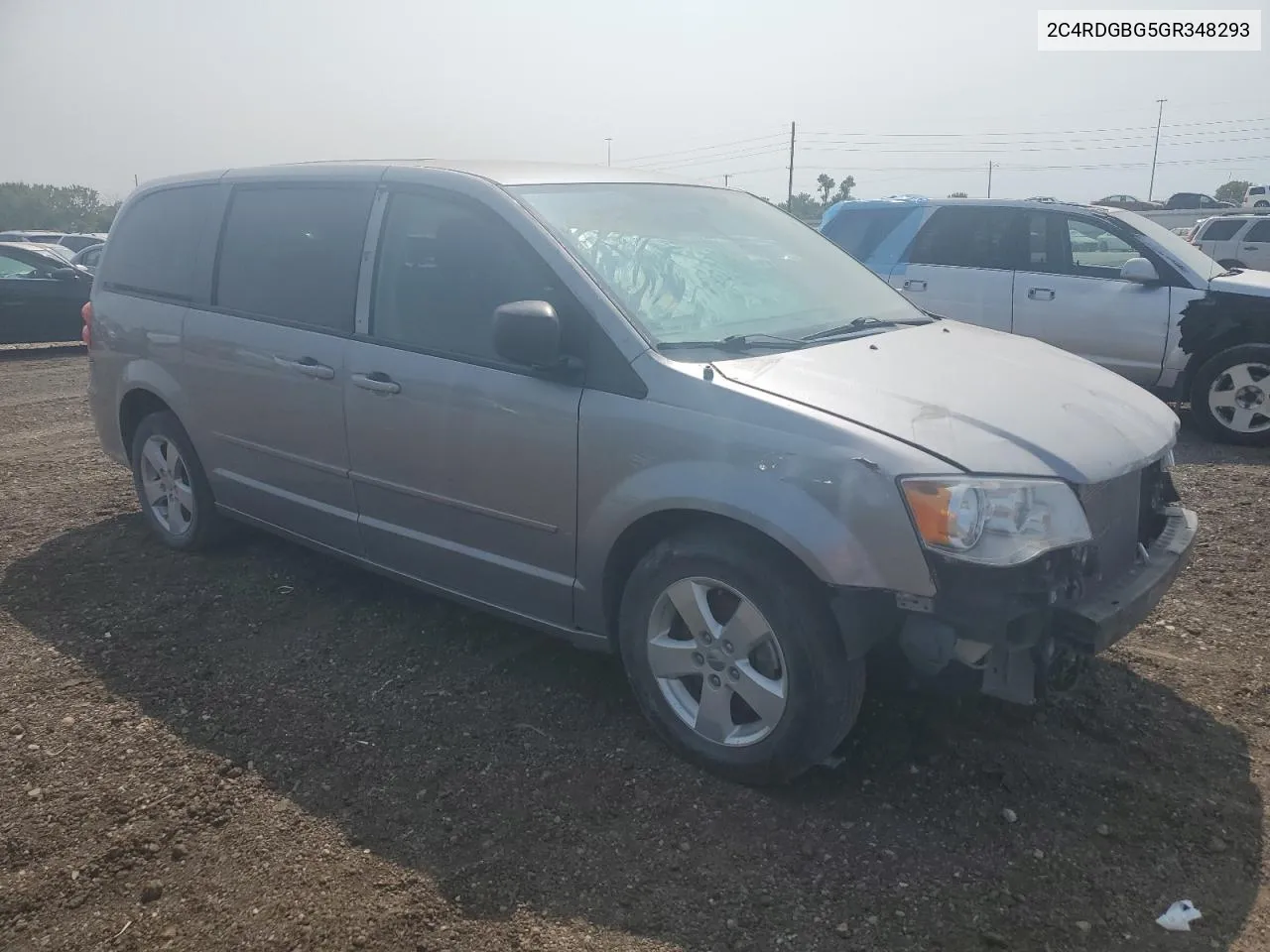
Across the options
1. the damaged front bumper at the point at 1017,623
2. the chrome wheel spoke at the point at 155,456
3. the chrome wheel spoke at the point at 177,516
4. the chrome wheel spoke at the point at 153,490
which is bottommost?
the chrome wheel spoke at the point at 177,516

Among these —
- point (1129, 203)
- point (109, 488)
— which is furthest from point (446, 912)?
point (1129, 203)

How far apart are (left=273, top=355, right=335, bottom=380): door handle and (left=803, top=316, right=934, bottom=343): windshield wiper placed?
1.86 meters

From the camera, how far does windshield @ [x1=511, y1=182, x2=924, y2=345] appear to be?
343cm

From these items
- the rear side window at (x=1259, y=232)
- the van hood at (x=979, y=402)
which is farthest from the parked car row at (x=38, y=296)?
the rear side window at (x=1259, y=232)

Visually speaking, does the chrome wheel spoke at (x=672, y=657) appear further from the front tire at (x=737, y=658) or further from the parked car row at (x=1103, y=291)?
the parked car row at (x=1103, y=291)

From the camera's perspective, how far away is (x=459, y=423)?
3.57m

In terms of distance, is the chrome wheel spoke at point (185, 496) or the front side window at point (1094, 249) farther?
the front side window at point (1094, 249)

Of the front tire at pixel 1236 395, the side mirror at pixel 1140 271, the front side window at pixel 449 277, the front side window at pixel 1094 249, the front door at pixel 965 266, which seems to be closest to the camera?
the front side window at pixel 449 277

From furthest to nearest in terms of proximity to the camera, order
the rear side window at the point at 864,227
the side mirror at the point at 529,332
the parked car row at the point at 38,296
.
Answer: the parked car row at the point at 38,296
the rear side window at the point at 864,227
the side mirror at the point at 529,332

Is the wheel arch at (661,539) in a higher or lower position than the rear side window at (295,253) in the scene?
lower

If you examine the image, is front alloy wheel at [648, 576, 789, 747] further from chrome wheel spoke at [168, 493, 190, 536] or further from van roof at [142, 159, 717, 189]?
chrome wheel spoke at [168, 493, 190, 536]

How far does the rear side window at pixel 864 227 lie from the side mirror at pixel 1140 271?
6.17 feet

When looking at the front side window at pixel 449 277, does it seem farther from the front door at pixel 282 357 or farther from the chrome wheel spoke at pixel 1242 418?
the chrome wheel spoke at pixel 1242 418

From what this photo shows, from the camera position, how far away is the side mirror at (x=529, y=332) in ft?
10.4
